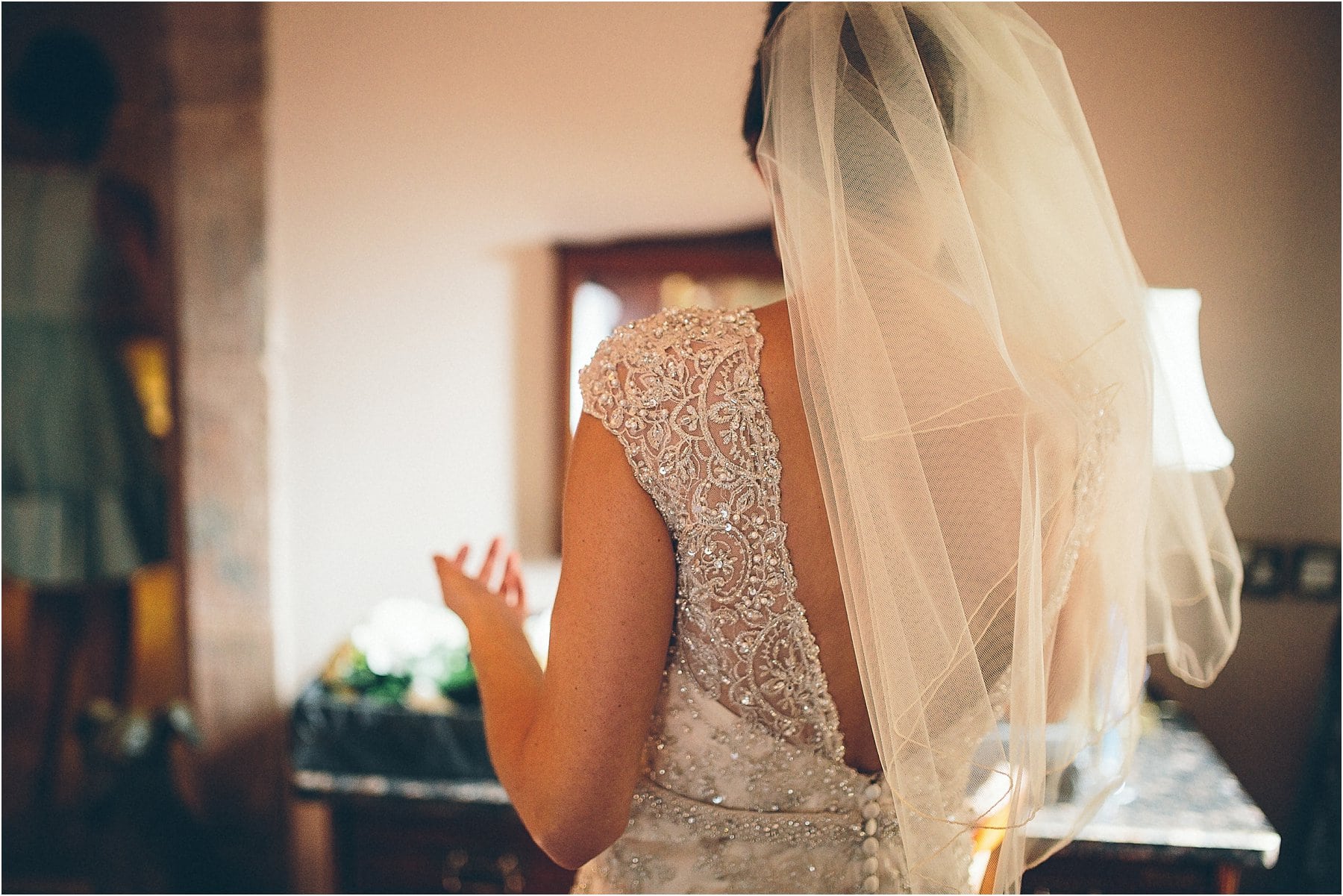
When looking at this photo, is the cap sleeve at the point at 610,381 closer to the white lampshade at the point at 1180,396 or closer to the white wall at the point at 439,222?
the white lampshade at the point at 1180,396

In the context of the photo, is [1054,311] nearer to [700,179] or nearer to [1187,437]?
[1187,437]

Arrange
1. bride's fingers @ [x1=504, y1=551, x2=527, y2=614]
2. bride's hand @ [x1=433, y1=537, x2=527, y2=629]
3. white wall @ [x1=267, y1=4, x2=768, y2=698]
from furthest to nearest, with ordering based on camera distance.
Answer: white wall @ [x1=267, y1=4, x2=768, y2=698], bride's fingers @ [x1=504, y1=551, x2=527, y2=614], bride's hand @ [x1=433, y1=537, x2=527, y2=629]

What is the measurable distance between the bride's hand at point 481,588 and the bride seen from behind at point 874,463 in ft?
0.63

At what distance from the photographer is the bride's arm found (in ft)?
2.34

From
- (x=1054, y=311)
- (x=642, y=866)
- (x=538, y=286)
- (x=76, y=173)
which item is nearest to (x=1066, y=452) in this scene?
(x=1054, y=311)

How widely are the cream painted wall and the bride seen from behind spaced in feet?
3.44

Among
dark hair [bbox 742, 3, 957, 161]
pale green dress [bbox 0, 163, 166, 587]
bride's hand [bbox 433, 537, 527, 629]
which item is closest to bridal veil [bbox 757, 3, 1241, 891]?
dark hair [bbox 742, 3, 957, 161]

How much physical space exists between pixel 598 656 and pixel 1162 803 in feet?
4.00

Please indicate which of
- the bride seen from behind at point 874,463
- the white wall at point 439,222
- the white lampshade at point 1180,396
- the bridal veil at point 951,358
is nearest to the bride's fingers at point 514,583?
the bride seen from behind at point 874,463

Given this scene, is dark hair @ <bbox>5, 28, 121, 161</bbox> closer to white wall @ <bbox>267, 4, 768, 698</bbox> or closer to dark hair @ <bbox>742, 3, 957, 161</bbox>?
white wall @ <bbox>267, 4, 768, 698</bbox>

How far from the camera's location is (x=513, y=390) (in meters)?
1.97

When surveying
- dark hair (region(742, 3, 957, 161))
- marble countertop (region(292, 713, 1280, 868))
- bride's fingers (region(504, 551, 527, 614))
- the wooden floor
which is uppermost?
dark hair (region(742, 3, 957, 161))

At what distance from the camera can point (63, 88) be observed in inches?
86.4

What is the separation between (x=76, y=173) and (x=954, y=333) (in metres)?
2.22
